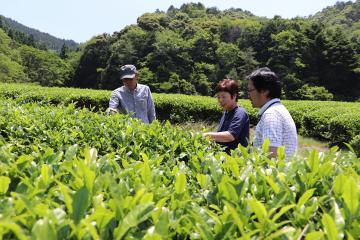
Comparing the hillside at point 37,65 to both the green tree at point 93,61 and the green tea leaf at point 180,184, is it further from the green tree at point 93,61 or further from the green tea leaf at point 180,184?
the green tea leaf at point 180,184

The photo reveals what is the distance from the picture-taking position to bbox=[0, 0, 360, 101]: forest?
45.6 m

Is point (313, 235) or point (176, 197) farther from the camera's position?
point (176, 197)

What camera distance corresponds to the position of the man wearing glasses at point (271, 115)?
3264mm

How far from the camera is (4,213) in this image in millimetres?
1161

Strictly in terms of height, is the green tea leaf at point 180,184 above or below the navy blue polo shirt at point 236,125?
above

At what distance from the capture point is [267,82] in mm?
3426

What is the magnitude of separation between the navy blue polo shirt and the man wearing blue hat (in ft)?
5.95

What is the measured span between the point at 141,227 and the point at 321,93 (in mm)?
43109

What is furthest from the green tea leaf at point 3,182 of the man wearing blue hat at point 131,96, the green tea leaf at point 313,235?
the man wearing blue hat at point 131,96

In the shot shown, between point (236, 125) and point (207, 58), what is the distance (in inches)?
2079

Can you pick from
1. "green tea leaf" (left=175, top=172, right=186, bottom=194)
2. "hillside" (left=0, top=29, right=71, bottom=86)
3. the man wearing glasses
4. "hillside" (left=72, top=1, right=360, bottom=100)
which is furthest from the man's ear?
"hillside" (left=0, top=29, right=71, bottom=86)

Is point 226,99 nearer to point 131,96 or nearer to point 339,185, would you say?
point 131,96

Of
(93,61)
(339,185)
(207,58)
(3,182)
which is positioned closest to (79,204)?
(3,182)

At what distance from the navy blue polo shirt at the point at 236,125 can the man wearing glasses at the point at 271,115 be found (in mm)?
514
